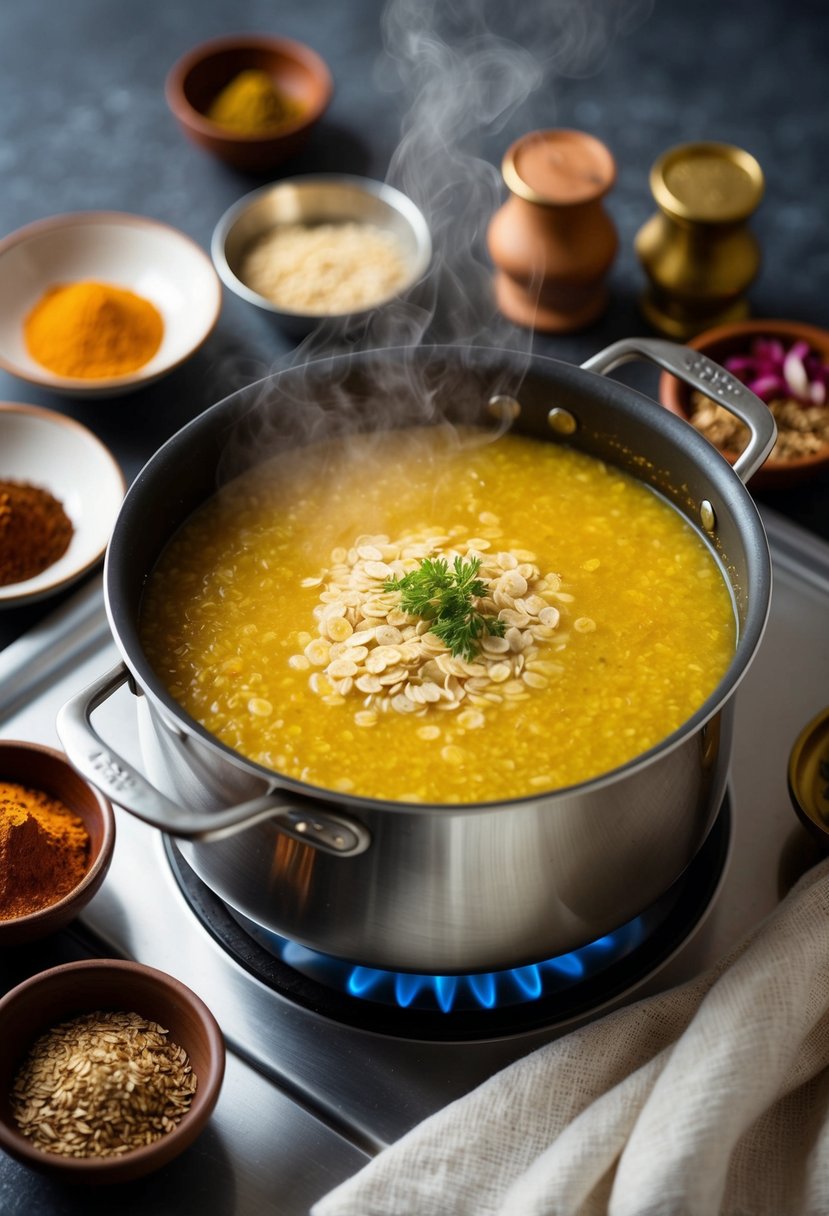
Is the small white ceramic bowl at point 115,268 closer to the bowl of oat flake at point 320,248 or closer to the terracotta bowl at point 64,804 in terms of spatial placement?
→ the bowl of oat flake at point 320,248

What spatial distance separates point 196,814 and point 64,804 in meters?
0.50

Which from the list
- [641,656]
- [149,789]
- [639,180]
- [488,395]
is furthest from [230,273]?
[149,789]

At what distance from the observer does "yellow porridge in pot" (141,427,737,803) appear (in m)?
1.62

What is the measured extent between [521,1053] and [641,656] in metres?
0.53

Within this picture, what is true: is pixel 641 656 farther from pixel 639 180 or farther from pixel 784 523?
pixel 639 180

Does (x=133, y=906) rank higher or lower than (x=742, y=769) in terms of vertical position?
lower

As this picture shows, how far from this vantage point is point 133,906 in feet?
5.80

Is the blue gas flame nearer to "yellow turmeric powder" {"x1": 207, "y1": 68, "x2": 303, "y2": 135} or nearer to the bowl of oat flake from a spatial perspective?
the bowl of oat flake

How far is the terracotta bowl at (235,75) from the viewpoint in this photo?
2812mm

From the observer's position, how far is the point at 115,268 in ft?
8.77

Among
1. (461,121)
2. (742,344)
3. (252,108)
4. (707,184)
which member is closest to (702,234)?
(707,184)

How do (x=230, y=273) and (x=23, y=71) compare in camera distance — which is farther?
(x=23, y=71)

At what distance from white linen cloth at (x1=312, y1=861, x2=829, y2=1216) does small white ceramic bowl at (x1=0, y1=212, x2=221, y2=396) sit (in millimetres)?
1551

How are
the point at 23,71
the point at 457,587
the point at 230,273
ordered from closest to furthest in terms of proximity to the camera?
the point at 457,587
the point at 230,273
the point at 23,71
